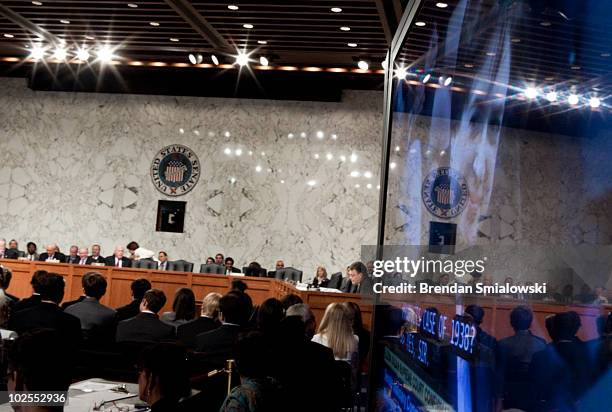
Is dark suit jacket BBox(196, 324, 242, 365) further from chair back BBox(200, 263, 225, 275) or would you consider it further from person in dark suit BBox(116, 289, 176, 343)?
chair back BBox(200, 263, 225, 275)

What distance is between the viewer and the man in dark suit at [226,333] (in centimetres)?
477

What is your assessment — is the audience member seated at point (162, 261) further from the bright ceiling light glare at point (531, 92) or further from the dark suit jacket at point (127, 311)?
the bright ceiling light glare at point (531, 92)

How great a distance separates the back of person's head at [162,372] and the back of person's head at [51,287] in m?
2.34

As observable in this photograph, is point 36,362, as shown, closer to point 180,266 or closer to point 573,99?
point 573,99

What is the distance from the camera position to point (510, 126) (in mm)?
1217

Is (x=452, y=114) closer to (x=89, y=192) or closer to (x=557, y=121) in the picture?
(x=557, y=121)

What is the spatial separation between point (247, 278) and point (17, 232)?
6.71 meters

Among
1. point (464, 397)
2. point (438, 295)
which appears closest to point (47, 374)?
point (438, 295)

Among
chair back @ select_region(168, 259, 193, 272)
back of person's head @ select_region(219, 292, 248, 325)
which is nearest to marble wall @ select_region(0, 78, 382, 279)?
chair back @ select_region(168, 259, 193, 272)

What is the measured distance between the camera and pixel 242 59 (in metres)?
13.9

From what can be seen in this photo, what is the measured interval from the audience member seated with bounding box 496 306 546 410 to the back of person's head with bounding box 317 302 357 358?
3.78m

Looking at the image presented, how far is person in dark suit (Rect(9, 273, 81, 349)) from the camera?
15.5 ft

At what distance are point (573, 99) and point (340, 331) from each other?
415 centimetres

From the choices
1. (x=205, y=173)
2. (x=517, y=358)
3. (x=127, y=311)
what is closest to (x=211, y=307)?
(x=127, y=311)
